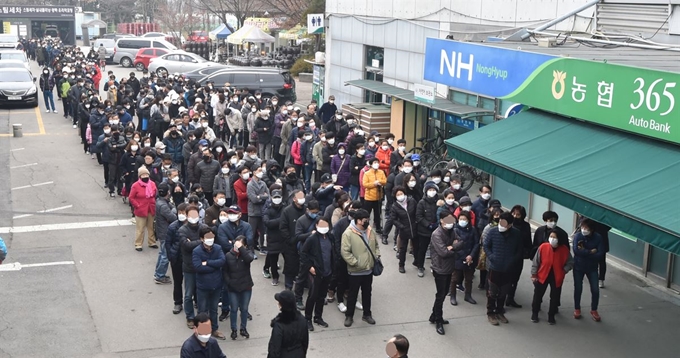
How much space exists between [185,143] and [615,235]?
870 cm

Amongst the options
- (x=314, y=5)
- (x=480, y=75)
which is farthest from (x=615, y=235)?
(x=314, y=5)

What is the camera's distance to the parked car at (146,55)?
48.1m

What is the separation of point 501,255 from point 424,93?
347 inches

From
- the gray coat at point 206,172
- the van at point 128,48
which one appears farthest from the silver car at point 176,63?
the gray coat at point 206,172

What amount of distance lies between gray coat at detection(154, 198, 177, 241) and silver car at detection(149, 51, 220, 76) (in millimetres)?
29709

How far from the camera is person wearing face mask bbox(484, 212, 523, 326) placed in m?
11.5

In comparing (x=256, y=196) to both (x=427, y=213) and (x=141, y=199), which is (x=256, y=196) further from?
(x=427, y=213)

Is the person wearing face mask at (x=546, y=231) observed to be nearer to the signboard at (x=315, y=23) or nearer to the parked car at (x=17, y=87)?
the signboard at (x=315, y=23)

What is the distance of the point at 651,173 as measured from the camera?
9805 mm

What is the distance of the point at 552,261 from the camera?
11.5 m

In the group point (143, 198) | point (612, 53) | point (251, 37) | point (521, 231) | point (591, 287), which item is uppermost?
point (612, 53)

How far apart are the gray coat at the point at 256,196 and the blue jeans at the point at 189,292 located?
2.63m

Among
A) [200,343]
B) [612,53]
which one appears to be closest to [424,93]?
[612,53]

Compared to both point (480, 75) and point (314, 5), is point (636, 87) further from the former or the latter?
point (314, 5)
